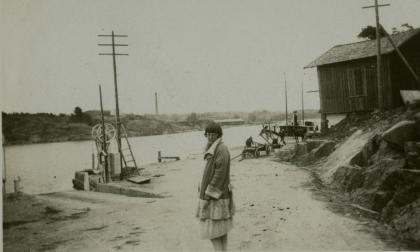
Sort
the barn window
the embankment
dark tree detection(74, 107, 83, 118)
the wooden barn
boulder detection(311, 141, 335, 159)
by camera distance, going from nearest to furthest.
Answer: the embankment
boulder detection(311, 141, 335, 159)
the wooden barn
the barn window
dark tree detection(74, 107, 83, 118)

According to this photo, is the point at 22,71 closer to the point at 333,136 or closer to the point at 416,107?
the point at 416,107

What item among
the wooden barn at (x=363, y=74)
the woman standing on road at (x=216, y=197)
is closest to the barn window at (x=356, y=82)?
the wooden barn at (x=363, y=74)

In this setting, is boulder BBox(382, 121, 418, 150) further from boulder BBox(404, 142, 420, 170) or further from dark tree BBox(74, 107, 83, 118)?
dark tree BBox(74, 107, 83, 118)

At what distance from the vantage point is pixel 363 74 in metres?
20.9

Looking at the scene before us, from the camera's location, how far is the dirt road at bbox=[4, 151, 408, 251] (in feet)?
22.6

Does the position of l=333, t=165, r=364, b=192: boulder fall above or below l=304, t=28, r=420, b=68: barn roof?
below

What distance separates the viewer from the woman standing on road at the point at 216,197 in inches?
208

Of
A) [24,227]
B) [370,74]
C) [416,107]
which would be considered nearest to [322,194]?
[416,107]

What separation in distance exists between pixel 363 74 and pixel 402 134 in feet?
40.7

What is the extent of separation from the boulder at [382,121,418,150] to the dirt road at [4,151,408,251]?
2237 mm

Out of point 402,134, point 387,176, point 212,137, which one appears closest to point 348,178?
point 402,134

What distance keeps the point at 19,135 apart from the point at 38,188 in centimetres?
811

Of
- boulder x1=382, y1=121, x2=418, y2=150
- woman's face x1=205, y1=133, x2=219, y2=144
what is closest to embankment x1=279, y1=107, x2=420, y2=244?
boulder x1=382, y1=121, x2=418, y2=150

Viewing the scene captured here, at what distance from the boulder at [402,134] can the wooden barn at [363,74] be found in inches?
427
